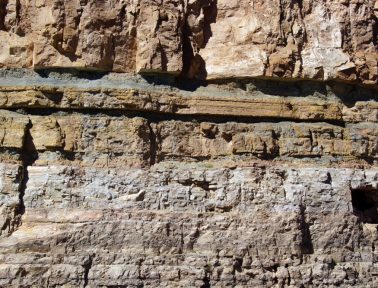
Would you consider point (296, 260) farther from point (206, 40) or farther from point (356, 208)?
point (206, 40)

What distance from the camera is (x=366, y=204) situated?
11852 mm

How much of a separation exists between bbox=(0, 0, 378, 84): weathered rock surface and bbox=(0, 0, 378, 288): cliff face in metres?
0.02

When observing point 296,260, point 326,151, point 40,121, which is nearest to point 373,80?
point 326,151

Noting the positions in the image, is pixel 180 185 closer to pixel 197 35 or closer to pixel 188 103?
pixel 188 103

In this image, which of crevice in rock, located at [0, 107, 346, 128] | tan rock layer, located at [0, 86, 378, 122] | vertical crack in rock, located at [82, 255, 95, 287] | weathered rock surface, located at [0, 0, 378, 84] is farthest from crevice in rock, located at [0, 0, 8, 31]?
vertical crack in rock, located at [82, 255, 95, 287]

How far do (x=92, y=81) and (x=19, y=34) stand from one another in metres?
1.47

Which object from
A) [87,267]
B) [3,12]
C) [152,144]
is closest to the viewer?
[87,267]

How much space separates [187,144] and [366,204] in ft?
11.0

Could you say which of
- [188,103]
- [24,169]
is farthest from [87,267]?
[188,103]

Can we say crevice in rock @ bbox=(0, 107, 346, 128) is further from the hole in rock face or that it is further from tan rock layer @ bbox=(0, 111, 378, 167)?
the hole in rock face

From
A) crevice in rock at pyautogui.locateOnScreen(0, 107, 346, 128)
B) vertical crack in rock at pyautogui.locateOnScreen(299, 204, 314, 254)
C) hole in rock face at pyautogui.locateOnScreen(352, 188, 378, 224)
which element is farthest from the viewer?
hole in rock face at pyautogui.locateOnScreen(352, 188, 378, 224)

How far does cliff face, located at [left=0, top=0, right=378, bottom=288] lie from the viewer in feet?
33.0

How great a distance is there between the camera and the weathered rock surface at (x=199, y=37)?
36.4 feet

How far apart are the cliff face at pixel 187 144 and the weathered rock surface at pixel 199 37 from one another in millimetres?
24
